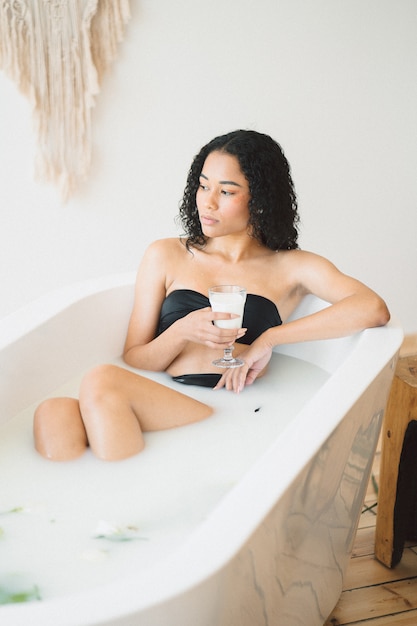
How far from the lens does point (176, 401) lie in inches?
71.1

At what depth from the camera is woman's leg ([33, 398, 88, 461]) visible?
1.66m

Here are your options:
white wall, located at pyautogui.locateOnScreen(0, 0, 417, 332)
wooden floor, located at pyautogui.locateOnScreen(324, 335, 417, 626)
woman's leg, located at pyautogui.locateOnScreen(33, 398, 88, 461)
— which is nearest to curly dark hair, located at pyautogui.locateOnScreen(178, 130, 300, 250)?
woman's leg, located at pyautogui.locateOnScreen(33, 398, 88, 461)

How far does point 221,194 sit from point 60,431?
2.54 ft

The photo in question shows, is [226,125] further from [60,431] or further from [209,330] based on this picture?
[60,431]

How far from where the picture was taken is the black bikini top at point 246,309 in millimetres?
2053

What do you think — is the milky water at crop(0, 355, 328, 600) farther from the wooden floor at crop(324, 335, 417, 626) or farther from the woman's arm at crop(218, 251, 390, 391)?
the wooden floor at crop(324, 335, 417, 626)

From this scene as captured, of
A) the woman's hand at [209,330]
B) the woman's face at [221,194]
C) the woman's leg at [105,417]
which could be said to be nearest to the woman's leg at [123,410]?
the woman's leg at [105,417]

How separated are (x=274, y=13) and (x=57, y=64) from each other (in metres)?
1.02

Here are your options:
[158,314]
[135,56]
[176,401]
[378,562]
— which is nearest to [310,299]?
[158,314]

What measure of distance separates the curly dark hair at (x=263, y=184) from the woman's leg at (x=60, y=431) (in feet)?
2.24

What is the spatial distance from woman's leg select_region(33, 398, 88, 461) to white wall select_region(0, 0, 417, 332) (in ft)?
4.95

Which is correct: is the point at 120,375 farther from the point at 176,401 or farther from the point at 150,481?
the point at 150,481

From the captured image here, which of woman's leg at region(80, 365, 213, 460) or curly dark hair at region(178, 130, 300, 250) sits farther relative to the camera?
curly dark hair at region(178, 130, 300, 250)

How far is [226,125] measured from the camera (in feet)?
10.8
